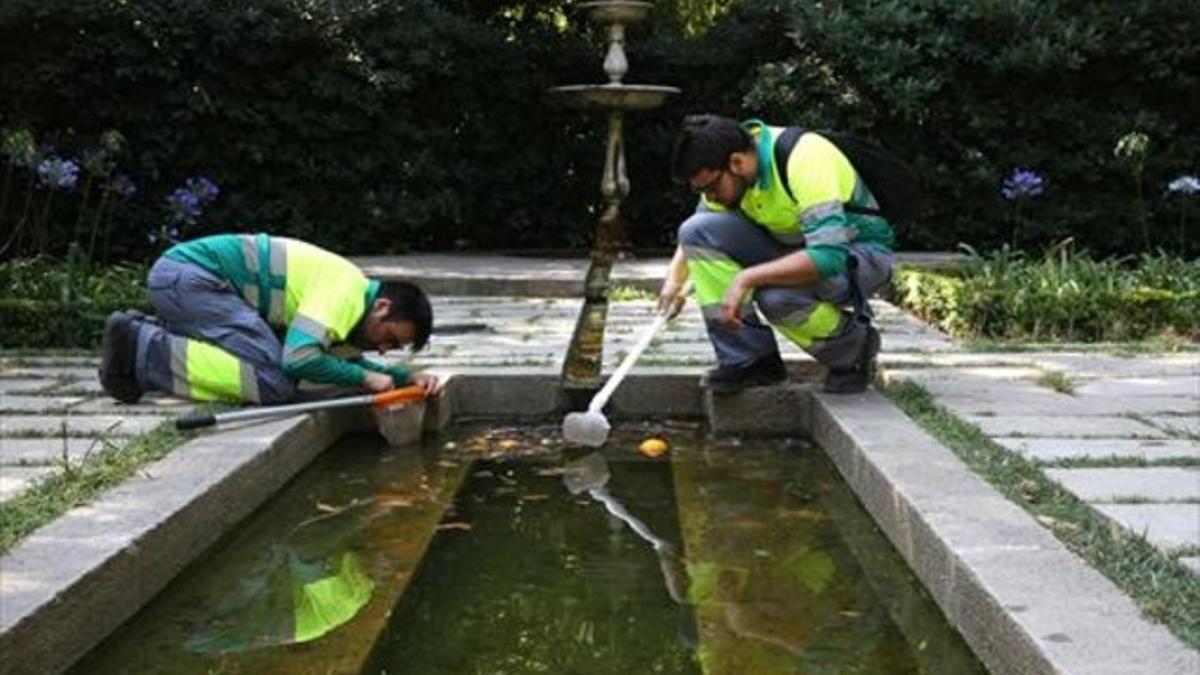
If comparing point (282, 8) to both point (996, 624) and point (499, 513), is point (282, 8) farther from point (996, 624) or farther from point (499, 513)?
point (996, 624)

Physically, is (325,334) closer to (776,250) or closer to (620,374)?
(620,374)

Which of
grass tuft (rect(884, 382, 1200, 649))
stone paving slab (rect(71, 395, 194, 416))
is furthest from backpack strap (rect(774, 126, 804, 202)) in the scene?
stone paving slab (rect(71, 395, 194, 416))

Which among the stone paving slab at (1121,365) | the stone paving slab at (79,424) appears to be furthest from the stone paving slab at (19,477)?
the stone paving slab at (1121,365)

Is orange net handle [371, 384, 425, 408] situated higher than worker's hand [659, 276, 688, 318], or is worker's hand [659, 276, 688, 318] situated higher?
worker's hand [659, 276, 688, 318]

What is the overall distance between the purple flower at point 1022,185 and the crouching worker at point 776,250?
4.29 m

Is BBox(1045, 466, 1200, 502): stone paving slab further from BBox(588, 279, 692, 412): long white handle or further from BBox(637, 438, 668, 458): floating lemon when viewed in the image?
BBox(588, 279, 692, 412): long white handle

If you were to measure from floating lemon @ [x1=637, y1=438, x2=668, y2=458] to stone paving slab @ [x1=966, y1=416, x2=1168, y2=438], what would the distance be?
2.86 ft

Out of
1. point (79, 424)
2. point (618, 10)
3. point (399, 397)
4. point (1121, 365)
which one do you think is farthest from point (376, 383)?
point (618, 10)

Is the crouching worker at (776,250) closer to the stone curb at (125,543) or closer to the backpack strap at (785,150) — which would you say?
the backpack strap at (785,150)

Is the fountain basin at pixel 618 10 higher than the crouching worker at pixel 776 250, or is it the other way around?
the fountain basin at pixel 618 10

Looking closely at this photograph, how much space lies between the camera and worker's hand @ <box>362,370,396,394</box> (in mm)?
4023

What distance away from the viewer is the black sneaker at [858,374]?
4203mm

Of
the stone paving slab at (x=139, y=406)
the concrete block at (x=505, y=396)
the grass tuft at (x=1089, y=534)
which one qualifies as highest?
the grass tuft at (x=1089, y=534)

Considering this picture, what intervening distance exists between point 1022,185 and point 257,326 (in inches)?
216
